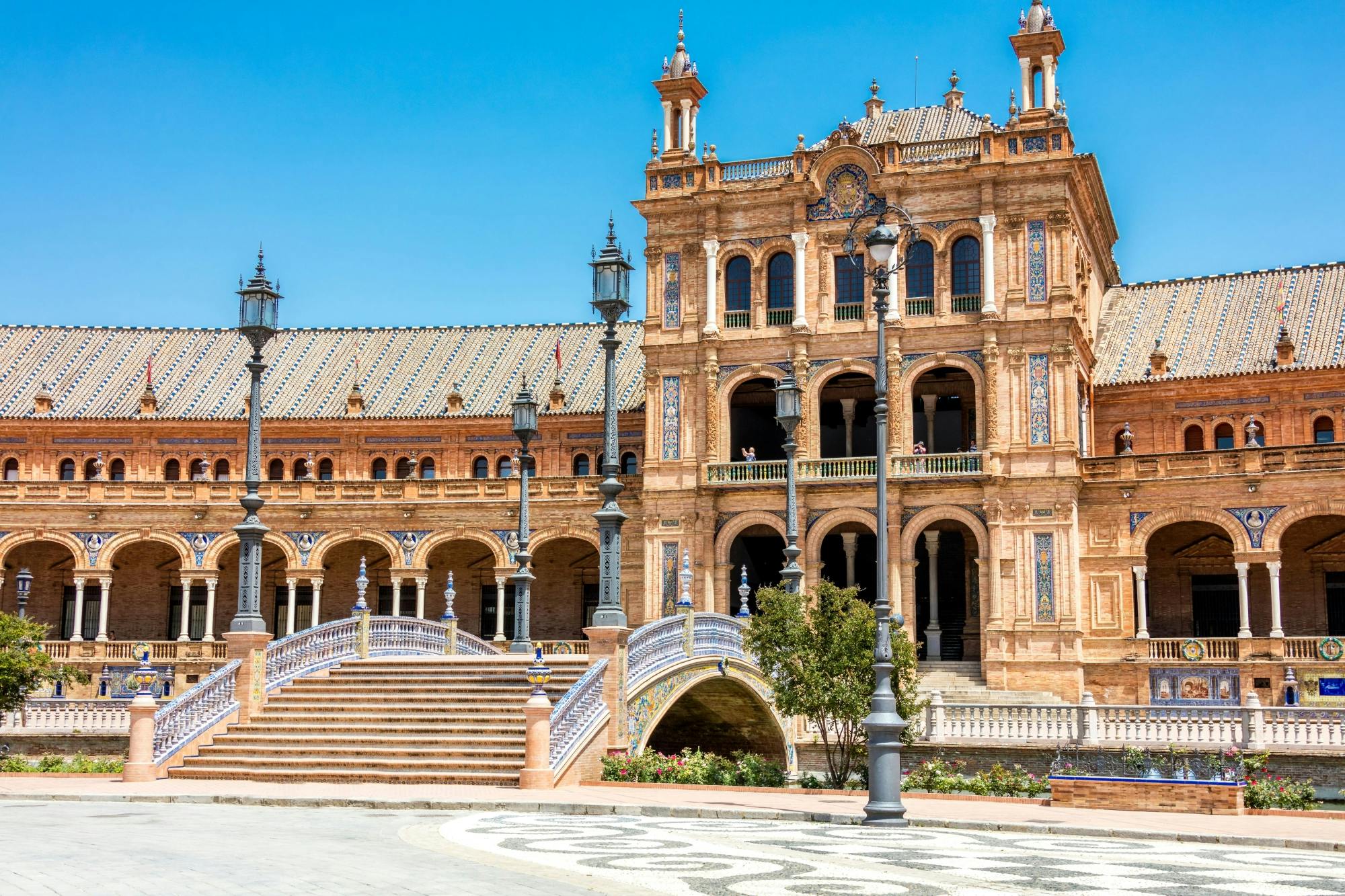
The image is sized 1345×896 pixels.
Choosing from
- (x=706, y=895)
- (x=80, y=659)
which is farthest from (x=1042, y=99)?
(x=706, y=895)

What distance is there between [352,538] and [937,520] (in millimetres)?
20160

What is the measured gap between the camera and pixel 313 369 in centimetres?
6250

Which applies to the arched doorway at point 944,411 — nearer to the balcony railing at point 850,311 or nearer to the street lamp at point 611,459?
the balcony railing at point 850,311

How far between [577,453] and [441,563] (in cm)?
623

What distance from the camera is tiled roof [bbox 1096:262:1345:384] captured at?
5147cm

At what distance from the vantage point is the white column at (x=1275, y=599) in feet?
144

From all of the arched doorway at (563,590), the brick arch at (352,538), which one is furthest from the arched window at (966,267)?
the brick arch at (352,538)

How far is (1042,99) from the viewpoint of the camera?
157 ft

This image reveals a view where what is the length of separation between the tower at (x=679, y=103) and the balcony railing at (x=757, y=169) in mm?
1340

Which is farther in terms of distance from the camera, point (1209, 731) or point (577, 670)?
point (1209, 731)

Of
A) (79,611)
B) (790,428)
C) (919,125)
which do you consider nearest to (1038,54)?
(919,125)

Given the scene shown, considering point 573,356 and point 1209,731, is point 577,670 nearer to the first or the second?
point 1209,731

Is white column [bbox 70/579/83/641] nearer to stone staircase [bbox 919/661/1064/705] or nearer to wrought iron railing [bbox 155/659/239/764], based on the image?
wrought iron railing [bbox 155/659/239/764]

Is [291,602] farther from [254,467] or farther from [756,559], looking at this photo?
[254,467]
